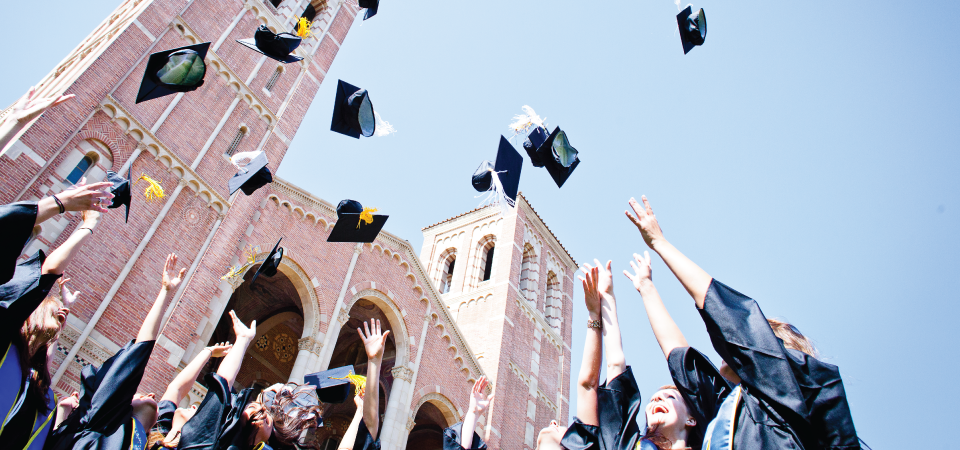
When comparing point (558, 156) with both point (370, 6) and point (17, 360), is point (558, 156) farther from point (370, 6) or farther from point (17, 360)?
point (17, 360)

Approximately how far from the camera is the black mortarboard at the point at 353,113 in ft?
22.9

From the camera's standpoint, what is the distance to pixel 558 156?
6.21 meters

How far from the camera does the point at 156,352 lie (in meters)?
8.72

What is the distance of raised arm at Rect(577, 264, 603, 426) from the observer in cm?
231

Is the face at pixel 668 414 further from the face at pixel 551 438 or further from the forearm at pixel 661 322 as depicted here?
the face at pixel 551 438

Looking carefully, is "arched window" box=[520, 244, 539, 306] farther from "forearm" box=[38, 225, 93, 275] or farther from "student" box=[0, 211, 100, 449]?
"student" box=[0, 211, 100, 449]

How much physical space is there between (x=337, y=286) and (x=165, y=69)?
7.39 metres

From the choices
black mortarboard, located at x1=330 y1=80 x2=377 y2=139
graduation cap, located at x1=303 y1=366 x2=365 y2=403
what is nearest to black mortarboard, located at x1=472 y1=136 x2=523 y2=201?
black mortarboard, located at x1=330 y1=80 x2=377 y2=139

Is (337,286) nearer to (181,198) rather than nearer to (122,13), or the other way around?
(181,198)

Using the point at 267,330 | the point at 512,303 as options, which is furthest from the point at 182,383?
the point at 512,303

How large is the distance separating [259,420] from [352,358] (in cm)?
1381

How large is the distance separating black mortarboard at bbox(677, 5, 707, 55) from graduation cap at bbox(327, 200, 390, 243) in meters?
4.85

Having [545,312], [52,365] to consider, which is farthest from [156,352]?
[545,312]

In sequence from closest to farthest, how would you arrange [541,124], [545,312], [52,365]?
1. [541,124]
2. [52,365]
3. [545,312]
